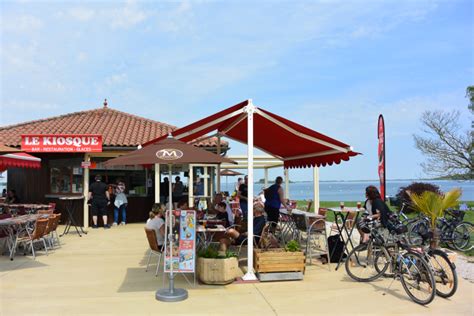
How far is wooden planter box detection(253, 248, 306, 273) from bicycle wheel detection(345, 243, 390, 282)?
72cm

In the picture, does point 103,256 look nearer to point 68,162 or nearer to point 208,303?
point 208,303

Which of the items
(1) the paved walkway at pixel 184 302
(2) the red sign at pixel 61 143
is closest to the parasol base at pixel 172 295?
(1) the paved walkway at pixel 184 302

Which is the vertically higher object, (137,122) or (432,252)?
(137,122)

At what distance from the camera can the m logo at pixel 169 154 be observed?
4.96m

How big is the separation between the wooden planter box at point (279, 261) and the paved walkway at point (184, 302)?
8.9 inches

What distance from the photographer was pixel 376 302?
15.7ft

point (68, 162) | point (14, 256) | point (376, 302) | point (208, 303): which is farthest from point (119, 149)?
point (376, 302)

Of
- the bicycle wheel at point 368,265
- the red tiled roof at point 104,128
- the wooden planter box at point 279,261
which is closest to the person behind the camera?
the bicycle wheel at point 368,265

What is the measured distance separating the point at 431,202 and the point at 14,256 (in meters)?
7.51

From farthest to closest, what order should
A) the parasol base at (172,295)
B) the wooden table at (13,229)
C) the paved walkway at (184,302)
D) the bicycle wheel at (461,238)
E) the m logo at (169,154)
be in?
the bicycle wheel at (461,238)
the wooden table at (13,229)
the m logo at (169,154)
the parasol base at (172,295)
the paved walkway at (184,302)

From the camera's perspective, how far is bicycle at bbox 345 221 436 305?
4758mm

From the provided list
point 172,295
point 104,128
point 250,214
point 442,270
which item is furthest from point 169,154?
point 104,128

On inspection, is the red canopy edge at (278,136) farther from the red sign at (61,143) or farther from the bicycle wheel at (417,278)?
the red sign at (61,143)

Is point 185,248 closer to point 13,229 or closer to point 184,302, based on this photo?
point 184,302
